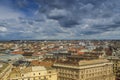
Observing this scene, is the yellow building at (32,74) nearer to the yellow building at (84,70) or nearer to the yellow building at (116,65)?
the yellow building at (84,70)

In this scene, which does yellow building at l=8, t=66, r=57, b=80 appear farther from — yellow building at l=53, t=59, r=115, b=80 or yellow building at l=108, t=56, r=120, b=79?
yellow building at l=108, t=56, r=120, b=79

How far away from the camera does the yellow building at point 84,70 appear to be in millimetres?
118438

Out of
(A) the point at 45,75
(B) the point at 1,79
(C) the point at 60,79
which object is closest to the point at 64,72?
(C) the point at 60,79

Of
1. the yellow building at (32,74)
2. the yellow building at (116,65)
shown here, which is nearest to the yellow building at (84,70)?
the yellow building at (116,65)

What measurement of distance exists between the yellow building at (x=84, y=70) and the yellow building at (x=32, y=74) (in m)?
9.67

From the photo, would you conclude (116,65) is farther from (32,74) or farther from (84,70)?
(32,74)

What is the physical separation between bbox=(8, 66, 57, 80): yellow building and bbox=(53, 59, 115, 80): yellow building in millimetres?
9673

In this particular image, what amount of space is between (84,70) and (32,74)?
28636mm

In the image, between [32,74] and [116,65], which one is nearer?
[32,74]

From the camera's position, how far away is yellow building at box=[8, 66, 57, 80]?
103 m

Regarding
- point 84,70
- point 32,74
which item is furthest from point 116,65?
point 32,74

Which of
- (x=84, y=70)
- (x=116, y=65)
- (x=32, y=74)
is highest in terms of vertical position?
(x=32, y=74)

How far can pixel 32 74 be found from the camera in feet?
351

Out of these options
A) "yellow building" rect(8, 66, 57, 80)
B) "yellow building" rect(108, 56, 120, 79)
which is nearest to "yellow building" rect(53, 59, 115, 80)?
"yellow building" rect(108, 56, 120, 79)
